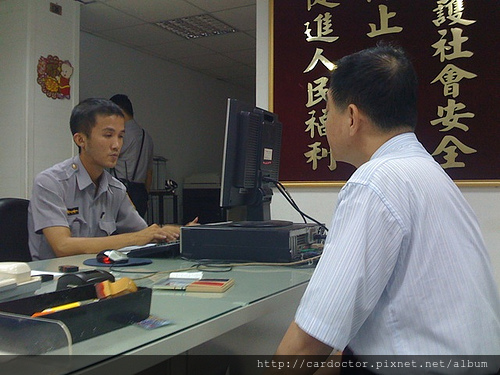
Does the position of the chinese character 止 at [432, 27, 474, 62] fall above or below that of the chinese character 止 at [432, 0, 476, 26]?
below

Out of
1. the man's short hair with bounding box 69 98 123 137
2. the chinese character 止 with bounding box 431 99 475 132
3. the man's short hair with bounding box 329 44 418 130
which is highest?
the chinese character 止 with bounding box 431 99 475 132

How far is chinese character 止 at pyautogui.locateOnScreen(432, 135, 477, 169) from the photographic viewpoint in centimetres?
253

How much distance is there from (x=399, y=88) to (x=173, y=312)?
2.04ft

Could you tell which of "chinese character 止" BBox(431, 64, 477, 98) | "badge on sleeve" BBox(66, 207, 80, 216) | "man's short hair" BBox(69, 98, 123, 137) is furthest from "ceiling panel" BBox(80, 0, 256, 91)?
"badge on sleeve" BBox(66, 207, 80, 216)

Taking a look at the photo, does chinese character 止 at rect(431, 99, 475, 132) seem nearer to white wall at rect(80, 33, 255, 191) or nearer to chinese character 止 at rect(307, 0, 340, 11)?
chinese character 止 at rect(307, 0, 340, 11)

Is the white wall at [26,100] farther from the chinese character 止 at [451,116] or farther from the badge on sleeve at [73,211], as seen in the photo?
the chinese character 止 at [451,116]

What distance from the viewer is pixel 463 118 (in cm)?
252

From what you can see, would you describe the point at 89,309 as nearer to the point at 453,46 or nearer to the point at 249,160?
the point at 249,160

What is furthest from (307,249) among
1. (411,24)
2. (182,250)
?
(411,24)

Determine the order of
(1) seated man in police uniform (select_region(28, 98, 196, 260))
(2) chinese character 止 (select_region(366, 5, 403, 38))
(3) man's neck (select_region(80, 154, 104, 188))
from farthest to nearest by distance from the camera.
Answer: (2) chinese character 止 (select_region(366, 5, 403, 38)) → (3) man's neck (select_region(80, 154, 104, 188)) → (1) seated man in police uniform (select_region(28, 98, 196, 260))

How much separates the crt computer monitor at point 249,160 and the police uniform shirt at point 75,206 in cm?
69

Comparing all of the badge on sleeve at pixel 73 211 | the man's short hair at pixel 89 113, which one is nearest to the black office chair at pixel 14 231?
the badge on sleeve at pixel 73 211

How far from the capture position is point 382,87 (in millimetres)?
976

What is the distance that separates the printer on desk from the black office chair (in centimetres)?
93
